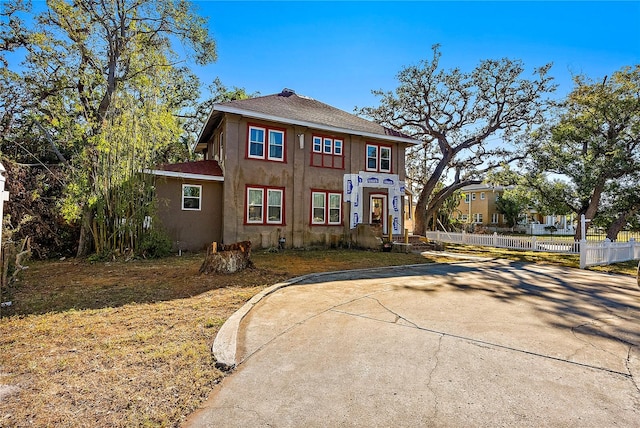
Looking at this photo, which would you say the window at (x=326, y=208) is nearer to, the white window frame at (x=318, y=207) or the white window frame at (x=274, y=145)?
the white window frame at (x=318, y=207)

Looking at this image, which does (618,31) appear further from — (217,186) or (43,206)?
(43,206)

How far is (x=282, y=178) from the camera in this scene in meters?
14.9

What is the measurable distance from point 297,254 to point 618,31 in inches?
606

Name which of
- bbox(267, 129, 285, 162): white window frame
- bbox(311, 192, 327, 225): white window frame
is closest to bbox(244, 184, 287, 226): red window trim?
bbox(267, 129, 285, 162): white window frame

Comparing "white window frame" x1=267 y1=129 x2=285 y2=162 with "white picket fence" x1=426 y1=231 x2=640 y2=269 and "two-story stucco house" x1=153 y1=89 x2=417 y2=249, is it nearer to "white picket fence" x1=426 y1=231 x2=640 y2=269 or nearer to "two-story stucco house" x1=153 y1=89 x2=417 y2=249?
"two-story stucco house" x1=153 y1=89 x2=417 y2=249

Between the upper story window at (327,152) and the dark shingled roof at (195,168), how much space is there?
4455mm

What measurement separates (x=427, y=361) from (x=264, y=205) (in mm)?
11690

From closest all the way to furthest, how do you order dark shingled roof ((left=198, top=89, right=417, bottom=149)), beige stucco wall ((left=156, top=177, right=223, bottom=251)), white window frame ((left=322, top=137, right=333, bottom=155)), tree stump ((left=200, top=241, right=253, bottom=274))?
tree stump ((left=200, top=241, right=253, bottom=274))
beige stucco wall ((left=156, top=177, right=223, bottom=251))
dark shingled roof ((left=198, top=89, right=417, bottom=149))
white window frame ((left=322, top=137, right=333, bottom=155))

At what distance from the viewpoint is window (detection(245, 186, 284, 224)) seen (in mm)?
14250

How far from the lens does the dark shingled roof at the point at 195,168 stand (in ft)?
44.1

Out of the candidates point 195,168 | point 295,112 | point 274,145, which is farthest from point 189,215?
point 295,112

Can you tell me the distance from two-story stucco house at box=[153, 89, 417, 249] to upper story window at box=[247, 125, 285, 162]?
44 mm

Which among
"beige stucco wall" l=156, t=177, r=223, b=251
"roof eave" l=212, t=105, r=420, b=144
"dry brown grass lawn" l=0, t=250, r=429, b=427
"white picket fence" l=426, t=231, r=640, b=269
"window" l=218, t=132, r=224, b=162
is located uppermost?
"roof eave" l=212, t=105, r=420, b=144

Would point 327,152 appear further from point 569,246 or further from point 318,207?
point 569,246
